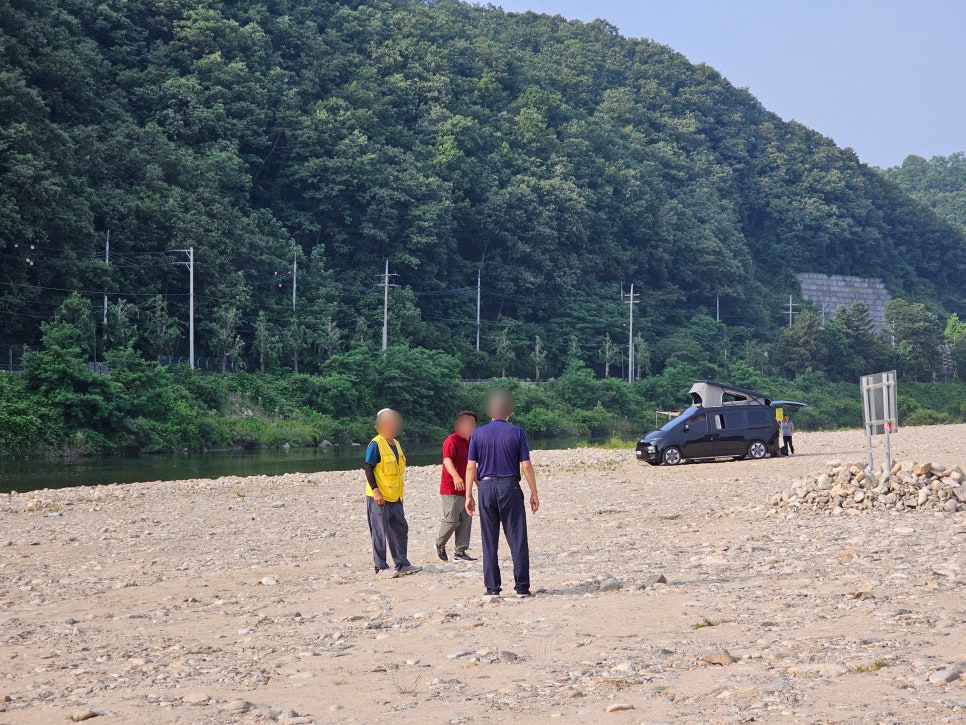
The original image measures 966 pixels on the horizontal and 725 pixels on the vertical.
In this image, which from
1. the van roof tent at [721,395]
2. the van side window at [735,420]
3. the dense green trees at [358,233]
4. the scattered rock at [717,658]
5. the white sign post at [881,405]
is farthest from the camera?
the dense green trees at [358,233]

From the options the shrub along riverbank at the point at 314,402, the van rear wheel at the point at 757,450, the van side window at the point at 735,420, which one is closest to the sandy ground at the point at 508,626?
the van side window at the point at 735,420

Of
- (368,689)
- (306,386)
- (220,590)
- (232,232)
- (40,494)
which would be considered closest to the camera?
(368,689)

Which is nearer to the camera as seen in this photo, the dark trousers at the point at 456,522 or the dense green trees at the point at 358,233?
the dark trousers at the point at 456,522

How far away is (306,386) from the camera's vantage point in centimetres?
6406

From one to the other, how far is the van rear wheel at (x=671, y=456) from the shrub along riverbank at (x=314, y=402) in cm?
2694

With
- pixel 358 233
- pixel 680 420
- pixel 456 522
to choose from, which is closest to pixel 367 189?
pixel 358 233

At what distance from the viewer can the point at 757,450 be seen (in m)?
32.4

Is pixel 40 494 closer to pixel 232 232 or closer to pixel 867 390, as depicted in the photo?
pixel 867 390

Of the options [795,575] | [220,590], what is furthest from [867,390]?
[220,590]

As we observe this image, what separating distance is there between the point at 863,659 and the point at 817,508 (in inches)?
390

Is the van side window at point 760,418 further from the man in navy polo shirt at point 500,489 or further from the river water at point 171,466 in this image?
the man in navy polo shirt at point 500,489

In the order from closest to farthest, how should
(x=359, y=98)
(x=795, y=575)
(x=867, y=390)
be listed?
(x=795, y=575)
(x=867, y=390)
(x=359, y=98)

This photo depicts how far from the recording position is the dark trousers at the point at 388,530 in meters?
12.6

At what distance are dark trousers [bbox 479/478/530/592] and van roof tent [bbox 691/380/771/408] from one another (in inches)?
860
